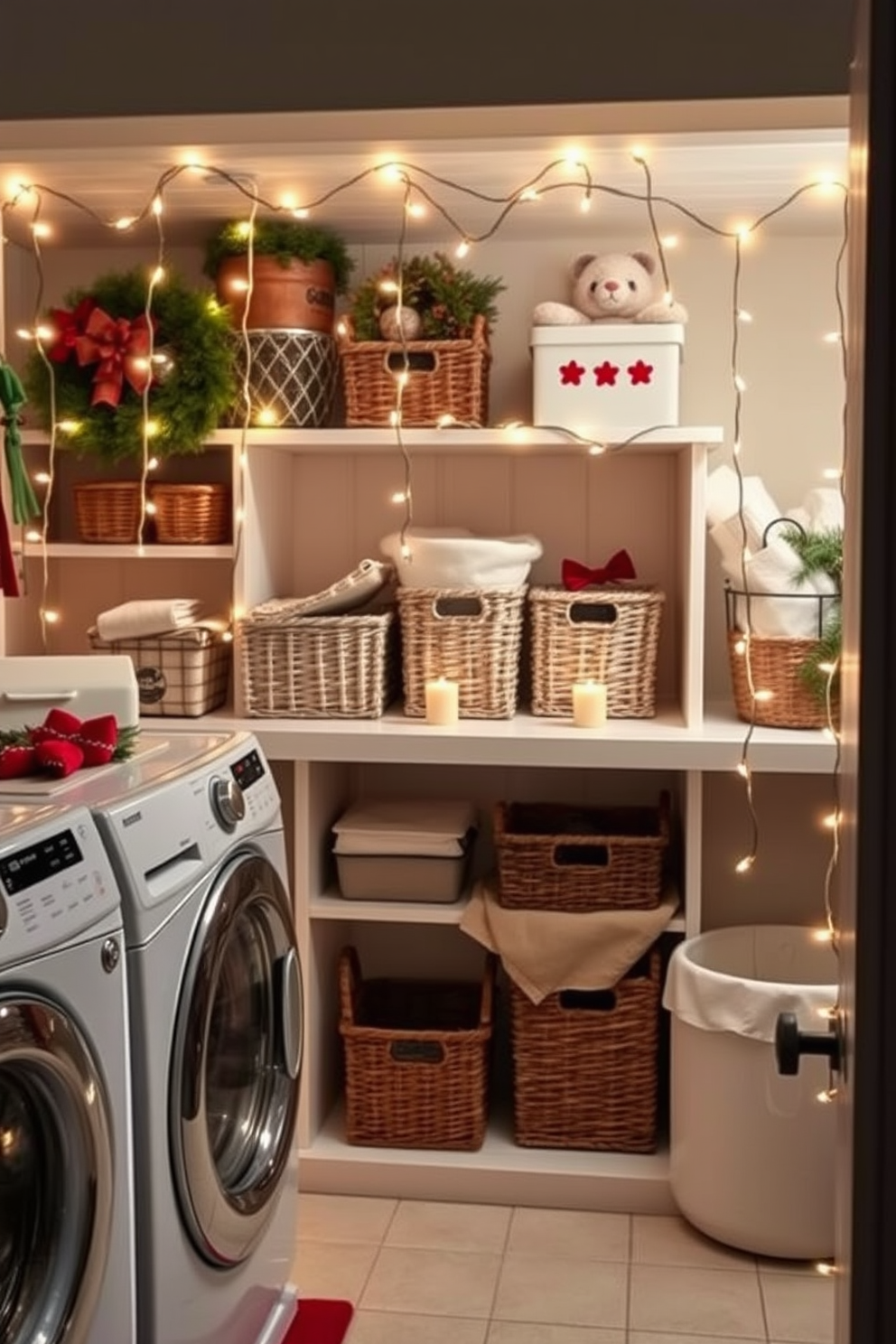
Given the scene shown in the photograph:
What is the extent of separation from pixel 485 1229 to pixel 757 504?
147 cm

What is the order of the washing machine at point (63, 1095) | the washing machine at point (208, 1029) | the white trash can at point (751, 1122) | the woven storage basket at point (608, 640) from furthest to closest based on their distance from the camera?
1. the woven storage basket at point (608, 640)
2. the white trash can at point (751, 1122)
3. the washing machine at point (208, 1029)
4. the washing machine at point (63, 1095)

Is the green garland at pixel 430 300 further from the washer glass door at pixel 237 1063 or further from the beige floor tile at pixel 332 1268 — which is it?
the beige floor tile at pixel 332 1268

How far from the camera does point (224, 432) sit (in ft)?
10.1

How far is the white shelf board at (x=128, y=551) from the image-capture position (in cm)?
314

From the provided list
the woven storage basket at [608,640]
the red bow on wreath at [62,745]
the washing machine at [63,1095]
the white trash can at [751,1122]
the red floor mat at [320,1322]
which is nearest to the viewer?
the washing machine at [63,1095]

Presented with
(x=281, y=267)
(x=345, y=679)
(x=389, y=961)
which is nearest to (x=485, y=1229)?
(x=389, y=961)

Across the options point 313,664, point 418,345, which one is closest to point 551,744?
point 313,664

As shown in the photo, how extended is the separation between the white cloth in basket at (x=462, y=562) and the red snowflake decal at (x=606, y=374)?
352 millimetres

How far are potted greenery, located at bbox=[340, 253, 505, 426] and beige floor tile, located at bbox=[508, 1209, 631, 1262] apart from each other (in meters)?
1.53

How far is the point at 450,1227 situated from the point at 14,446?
1.61m

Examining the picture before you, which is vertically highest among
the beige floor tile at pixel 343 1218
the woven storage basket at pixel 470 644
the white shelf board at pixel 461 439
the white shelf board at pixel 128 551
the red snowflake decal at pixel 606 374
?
the red snowflake decal at pixel 606 374

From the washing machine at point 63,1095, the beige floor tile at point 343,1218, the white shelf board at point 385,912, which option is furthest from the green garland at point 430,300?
the beige floor tile at point 343,1218

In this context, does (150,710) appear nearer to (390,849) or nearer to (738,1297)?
(390,849)

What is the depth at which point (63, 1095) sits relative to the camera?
66.3 inches
